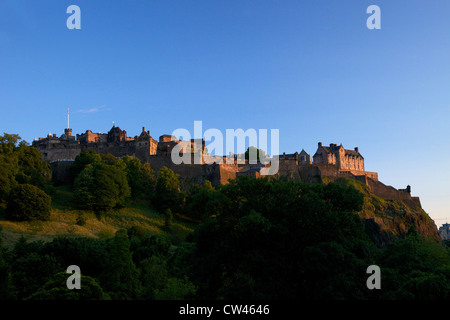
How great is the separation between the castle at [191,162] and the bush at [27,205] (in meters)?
23.6

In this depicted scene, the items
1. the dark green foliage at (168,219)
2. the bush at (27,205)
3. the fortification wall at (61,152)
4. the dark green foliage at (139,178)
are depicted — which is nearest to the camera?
the bush at (27,205)

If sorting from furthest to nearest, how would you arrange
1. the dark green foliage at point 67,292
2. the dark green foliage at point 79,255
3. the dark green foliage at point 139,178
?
the dark green foliage at point 139,178 < the dark green foliage at point 79,255 < the dark green foliage at point 67,292

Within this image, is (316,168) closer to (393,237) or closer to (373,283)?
(393,237)

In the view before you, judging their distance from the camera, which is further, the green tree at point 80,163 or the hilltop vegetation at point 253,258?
the green tree at point 80,163

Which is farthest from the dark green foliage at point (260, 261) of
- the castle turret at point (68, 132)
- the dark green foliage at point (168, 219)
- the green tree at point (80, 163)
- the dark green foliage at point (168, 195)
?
the castle turret at point (68, 132)

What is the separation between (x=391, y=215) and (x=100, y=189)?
5517cm

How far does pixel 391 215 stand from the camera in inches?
3425

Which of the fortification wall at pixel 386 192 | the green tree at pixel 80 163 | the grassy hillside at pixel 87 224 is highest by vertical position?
the green tree at pixel 80 163

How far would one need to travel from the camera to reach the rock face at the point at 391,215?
78769 millimetres

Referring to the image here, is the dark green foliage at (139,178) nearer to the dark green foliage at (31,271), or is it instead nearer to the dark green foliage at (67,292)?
the dark green foliage at (31,271)

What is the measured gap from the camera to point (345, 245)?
2834cm

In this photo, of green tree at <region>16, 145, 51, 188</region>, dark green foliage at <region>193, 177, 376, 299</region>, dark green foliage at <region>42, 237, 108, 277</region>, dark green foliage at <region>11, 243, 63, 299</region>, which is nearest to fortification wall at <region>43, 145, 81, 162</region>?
green tree at <region>16, 145, 51, 188</region>

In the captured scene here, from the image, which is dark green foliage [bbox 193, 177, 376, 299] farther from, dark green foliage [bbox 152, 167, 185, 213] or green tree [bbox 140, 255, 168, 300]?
dark green foliage [bbox 152, 167, 185, 213]

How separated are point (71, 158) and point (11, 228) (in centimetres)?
4449
